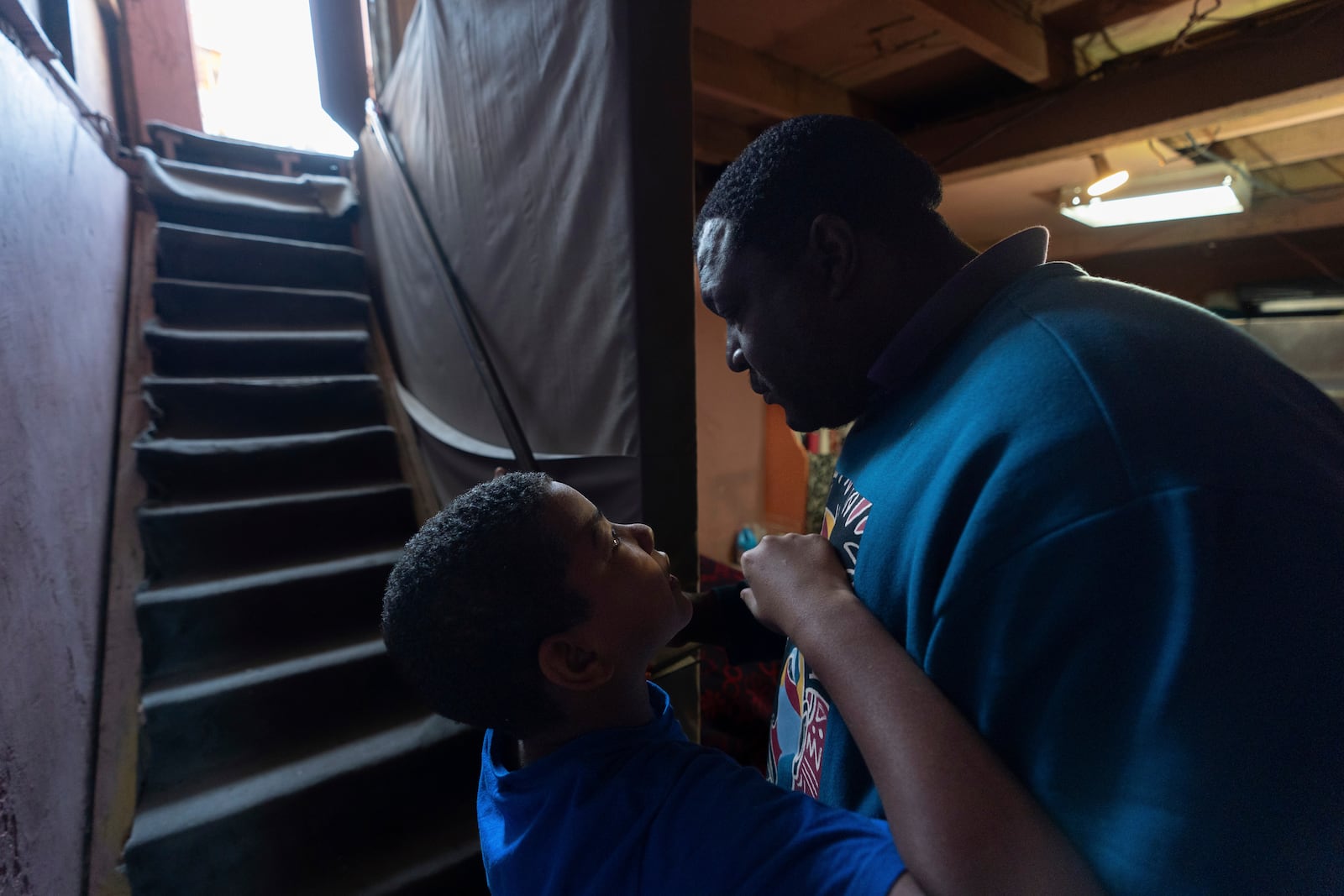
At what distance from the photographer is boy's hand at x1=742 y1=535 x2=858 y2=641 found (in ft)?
2.09

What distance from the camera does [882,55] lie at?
93.8 inches

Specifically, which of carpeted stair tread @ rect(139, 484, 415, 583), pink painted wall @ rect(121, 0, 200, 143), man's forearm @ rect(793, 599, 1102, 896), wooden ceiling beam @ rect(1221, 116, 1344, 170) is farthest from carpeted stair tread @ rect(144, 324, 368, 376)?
wooden ceiling beam @ rect(1221, 116, 1344, 170)

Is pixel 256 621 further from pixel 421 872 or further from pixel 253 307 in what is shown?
pixel 253 307

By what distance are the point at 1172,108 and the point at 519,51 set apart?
2.18 metres

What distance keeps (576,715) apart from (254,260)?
12.0 feet

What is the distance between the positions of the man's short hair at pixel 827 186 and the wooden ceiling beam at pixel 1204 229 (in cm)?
398

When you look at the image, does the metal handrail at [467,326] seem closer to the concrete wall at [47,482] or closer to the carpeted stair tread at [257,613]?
the carpeted stair tread at [257,613]

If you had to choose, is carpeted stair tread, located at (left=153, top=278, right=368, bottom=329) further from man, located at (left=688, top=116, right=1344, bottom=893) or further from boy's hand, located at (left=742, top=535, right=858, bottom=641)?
man, located at (left=688, top=116, right=1344, bottom=893)

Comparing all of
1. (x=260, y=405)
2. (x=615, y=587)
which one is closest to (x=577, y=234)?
(x=615, y=587)

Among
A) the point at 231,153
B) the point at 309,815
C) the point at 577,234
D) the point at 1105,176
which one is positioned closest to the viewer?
the point at 577,234

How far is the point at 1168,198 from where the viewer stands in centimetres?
326

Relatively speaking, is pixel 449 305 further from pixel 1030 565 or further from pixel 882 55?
pixel 1030 565

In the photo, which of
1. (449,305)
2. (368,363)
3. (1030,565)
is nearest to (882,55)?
(449,305)

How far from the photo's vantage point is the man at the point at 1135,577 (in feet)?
1.41
